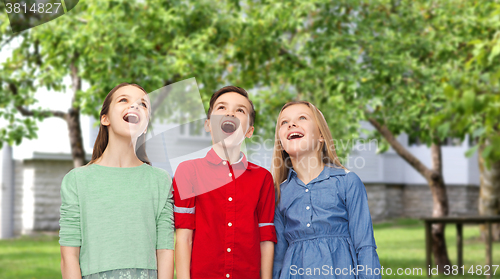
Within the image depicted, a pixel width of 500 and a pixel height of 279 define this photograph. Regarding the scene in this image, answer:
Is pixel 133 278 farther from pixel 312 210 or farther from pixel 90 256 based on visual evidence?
pixel 312 210

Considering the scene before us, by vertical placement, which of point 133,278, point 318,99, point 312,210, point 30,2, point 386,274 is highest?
point 318,99

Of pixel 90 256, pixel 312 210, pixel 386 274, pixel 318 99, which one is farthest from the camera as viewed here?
pixel 386 274

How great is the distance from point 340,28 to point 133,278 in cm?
564

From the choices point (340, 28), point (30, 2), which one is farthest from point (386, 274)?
point (30, 2)

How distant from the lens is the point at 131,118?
200 centimetres

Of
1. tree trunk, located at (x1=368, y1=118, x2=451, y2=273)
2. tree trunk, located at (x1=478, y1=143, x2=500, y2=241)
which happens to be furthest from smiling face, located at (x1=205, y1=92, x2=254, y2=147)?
tree trunk, located at (x1=478, y1=143, x2=500, y2=241)

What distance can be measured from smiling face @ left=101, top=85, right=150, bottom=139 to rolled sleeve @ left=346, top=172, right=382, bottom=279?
3.01 ft

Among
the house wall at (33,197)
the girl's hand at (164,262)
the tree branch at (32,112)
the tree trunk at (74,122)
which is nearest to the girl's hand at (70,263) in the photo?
the girl's hand at (164,262)

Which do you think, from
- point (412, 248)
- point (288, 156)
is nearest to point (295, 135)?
point (288, 156)

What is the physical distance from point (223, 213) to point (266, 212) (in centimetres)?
19

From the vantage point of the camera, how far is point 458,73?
21.6 feet

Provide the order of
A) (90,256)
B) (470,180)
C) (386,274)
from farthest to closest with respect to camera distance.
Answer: (470,180) < (386,274) < (90,256)

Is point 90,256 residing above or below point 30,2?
below

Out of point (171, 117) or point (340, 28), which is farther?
point (340, 28)
